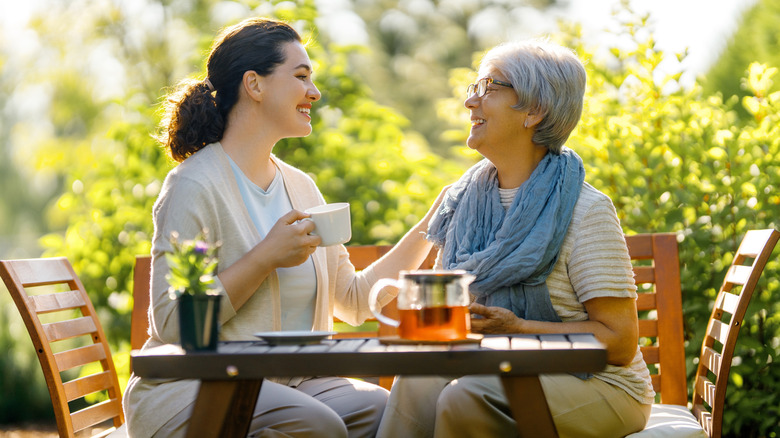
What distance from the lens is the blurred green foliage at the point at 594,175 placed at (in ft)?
11.3

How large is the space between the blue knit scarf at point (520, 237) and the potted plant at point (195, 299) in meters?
0.90

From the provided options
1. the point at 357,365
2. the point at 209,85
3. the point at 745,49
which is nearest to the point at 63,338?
the point at 209,85

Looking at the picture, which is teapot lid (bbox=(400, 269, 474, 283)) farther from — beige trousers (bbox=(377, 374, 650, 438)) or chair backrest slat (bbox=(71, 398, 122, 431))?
chair backrest slat (bbox=(71, 398, 122, 431))

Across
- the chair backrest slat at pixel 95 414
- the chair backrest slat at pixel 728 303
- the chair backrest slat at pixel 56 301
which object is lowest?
the chair backrest slat at pixel 95 414

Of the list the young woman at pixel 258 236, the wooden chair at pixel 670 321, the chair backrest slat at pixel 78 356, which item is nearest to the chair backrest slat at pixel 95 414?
the chair backrest slat at pixel 78 356

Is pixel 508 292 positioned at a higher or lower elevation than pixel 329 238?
lower

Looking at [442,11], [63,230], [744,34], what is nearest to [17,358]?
[63,230]

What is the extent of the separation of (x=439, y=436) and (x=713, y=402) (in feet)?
2.95

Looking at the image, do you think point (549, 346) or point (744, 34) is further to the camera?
point (744, 34)

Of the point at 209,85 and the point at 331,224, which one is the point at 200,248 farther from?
the point at 209,85

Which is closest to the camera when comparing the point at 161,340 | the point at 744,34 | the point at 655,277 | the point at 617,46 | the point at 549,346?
the point at 549,346

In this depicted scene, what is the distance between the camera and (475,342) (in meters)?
1.86

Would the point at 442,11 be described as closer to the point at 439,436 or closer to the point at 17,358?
the point at 17,358

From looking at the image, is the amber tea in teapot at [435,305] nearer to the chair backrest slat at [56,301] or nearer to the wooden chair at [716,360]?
the wooden chair at [716,360]
